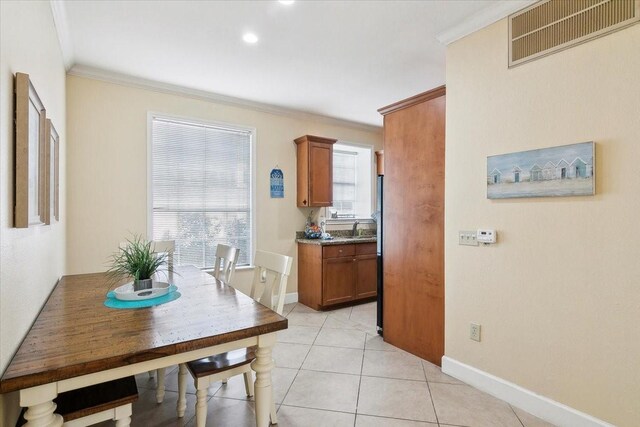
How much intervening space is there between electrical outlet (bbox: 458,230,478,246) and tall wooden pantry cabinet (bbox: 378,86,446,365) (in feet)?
0.63

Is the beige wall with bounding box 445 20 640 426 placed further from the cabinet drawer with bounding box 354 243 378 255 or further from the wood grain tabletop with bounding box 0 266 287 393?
the cabinet drawer with bounding box 354 243 378 255

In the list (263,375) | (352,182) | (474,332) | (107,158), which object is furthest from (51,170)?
(352,182)

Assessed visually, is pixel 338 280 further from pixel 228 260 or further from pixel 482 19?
pixel 482 19

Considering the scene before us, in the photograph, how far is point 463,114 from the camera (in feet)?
8.07

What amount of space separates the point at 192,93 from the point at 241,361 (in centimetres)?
317

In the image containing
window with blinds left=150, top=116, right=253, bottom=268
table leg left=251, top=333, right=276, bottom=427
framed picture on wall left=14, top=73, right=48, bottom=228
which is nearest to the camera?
framed picture on wall left=14, top=73, right=48, bottom=228

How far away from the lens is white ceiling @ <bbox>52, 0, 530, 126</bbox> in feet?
7.61

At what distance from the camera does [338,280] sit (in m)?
4.33

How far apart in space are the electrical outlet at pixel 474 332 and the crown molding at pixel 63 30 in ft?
11.7

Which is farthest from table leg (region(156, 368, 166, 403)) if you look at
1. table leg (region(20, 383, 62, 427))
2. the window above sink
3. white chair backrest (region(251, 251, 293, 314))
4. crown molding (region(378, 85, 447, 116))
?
the window above sink

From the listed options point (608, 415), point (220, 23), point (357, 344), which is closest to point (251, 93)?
point (220, 23)

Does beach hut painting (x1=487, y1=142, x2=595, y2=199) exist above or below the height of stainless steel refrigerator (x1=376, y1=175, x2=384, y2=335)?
above

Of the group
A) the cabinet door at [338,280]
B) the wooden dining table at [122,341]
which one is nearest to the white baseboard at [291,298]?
the cabinet door at [338,280]

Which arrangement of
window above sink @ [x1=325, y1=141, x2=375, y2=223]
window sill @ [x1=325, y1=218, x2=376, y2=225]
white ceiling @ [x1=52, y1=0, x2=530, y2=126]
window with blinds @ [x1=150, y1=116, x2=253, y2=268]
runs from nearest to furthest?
white ceiling @ [x1=52, y1=0, x2=530, y2=126], window with blinds @ [x1=150, y1=116, x2=253, y2=268], window sill @ [x1=325, y1=218, x2=376, y2=225], window above sink @ [x1=325, y1=141, x2=375, y2=223]
